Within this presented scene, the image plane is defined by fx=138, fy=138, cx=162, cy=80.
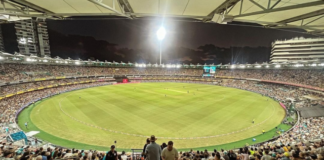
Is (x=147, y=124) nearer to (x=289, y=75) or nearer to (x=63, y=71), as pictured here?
(x=63, y=71)

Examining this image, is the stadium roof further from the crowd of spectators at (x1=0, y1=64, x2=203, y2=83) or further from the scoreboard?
the scoreboard

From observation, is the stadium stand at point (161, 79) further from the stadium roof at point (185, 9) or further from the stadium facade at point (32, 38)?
the stadium facade at point (32, 38)

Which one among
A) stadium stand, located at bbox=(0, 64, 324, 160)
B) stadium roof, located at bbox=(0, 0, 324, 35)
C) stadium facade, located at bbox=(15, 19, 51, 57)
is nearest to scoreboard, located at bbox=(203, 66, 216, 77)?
stadium stand, located at bbox=(0, 64, 324, 160)

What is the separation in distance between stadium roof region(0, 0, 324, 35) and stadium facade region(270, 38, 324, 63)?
7533 centimetres

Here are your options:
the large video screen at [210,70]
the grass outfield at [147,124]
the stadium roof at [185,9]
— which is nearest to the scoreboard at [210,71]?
the large video screen at [210,70]

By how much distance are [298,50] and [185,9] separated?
95676mm

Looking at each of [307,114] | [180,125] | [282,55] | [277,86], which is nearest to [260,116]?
[307,114]

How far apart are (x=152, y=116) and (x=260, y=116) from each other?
711 inches

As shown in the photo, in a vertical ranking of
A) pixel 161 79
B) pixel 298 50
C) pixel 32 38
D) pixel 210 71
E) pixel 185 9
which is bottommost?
pixel 161 79

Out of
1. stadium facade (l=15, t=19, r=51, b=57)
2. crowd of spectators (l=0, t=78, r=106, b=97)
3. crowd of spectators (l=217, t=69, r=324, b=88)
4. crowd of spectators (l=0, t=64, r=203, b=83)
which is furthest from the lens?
stadium facade (l=15, t=19, r=51, b=57)

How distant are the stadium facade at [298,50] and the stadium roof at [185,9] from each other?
75.3m

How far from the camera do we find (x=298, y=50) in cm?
7025

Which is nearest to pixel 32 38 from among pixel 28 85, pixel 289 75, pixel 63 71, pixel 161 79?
pixel 63 71

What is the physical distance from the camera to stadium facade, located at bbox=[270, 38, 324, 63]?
209ft
